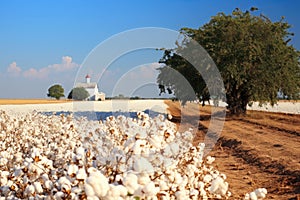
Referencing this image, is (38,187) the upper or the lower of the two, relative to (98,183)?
lower

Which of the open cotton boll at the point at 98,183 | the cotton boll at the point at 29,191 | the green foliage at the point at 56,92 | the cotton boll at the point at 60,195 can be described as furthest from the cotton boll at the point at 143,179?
the green foliage at the point at 56,92

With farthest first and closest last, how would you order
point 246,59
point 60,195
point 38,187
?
point 246,59 < point 38,187 < point 60,195

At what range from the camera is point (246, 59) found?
91.5 feet

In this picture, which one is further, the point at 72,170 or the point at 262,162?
the point at 262,162

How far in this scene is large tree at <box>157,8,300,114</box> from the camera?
27891 mm

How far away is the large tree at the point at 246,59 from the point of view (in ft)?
91.5

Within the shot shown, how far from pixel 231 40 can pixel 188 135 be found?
2230 centimetres

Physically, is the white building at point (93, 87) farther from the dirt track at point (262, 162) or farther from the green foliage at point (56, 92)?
the green foliage at point (56, 92)

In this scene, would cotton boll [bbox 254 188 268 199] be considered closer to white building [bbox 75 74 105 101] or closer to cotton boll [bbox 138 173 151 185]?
cotton boll [bbox 138 173 151 185]

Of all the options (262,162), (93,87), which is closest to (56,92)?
(93,87)

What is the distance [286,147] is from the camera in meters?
14.8

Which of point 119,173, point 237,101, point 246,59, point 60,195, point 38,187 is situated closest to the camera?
point 60,195

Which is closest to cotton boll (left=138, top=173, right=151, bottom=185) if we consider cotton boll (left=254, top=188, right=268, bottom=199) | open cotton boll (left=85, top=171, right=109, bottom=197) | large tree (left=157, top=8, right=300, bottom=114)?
open cotton boll (left=85, top=171, right=109, bottom=197)

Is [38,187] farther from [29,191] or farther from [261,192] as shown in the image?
[261,192]
